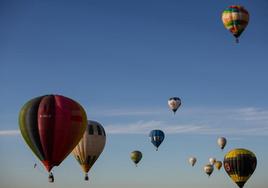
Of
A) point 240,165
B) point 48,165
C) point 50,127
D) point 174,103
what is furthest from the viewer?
point 174,103

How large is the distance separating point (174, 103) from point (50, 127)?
39.9 metres

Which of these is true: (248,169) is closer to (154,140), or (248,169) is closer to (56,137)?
(154,140)

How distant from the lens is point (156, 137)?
9519 cm

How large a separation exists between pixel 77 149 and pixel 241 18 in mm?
24322

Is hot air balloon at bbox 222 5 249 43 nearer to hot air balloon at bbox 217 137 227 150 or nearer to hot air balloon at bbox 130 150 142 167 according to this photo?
hot air balloon at bbox 130 150 142 167

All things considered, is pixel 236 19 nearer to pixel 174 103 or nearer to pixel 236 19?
pixel 236 19

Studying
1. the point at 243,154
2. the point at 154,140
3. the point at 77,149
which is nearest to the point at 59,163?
the point at 77,149

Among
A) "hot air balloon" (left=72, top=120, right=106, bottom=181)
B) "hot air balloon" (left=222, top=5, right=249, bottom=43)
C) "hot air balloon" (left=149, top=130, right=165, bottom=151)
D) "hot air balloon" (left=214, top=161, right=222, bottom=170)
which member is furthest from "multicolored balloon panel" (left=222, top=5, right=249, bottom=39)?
"hot air balloon" (left=214, top=161, right=222, bottom=170)

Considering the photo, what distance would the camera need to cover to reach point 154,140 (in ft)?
312

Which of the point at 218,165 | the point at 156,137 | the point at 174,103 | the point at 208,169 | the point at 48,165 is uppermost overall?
the point at 174,103

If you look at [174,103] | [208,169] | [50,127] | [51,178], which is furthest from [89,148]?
[208,169]

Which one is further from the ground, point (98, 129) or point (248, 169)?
point (98, 129)

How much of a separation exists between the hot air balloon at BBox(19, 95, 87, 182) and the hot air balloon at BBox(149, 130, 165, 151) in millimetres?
38534

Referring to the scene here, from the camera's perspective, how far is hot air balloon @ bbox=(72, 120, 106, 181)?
2584 inches
